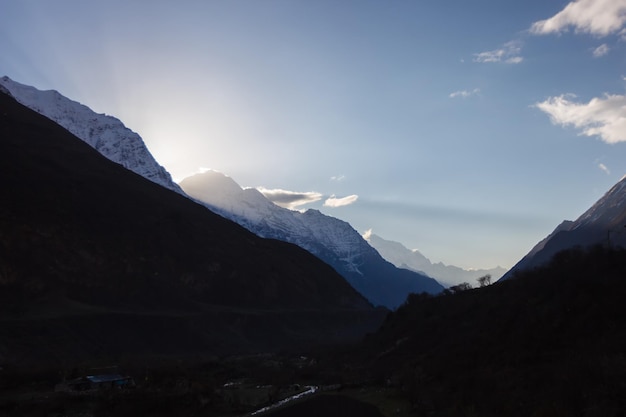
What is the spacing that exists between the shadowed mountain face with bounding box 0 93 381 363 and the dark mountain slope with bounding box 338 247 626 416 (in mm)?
47267

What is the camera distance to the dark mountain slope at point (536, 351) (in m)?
24.1

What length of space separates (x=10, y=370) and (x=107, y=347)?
96.7ft

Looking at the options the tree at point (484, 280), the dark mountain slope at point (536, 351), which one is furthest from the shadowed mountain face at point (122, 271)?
the dark mountain slope at point (536, 351)

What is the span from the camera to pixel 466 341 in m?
41.8

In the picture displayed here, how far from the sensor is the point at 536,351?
32062 mm

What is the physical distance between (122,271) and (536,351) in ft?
280

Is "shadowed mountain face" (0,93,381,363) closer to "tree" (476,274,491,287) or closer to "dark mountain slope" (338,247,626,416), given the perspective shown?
"tree" (476,274,491,287)

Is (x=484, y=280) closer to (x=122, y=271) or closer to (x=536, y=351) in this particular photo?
(x=536, y=351)

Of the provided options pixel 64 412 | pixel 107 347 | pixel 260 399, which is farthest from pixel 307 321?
pixel 64 412

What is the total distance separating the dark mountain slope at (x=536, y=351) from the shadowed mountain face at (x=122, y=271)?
47.3 m

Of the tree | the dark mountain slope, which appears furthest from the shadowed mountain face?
the dark mountain slope

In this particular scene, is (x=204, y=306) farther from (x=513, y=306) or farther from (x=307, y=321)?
(x=513, y=306)

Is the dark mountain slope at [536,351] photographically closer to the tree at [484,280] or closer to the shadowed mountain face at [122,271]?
the tree at [484,280]

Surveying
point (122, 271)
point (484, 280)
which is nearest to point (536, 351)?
point (484, 280)
